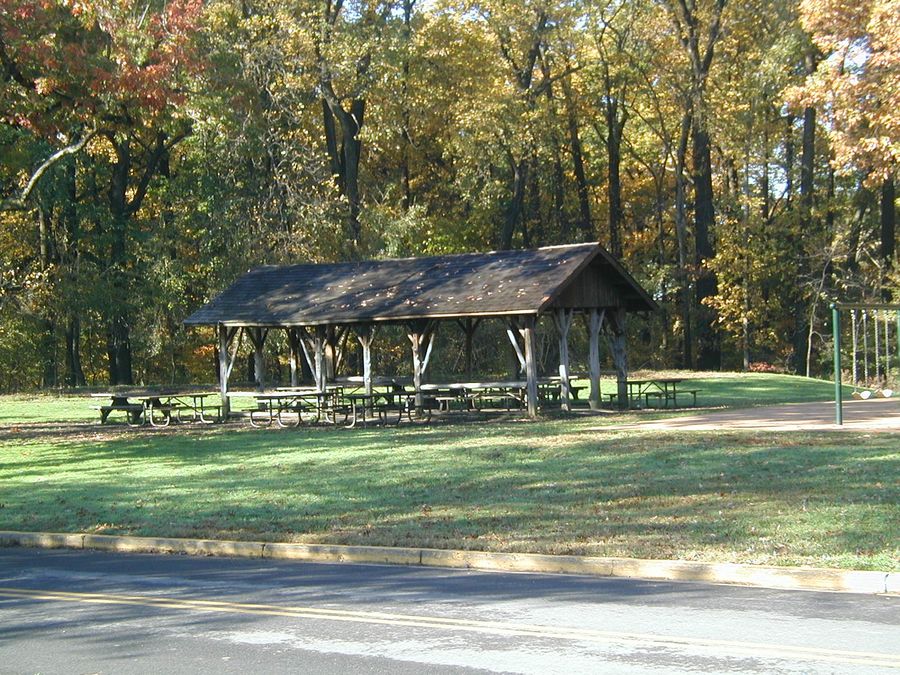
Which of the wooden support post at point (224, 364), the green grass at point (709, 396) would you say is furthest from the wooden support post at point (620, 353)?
the wooden support post at point (224, 364)

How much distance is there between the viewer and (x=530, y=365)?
26.5 metres

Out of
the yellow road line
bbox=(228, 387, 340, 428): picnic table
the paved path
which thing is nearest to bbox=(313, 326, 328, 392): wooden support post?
bbox=(228, 387, 340, 428): picnic table

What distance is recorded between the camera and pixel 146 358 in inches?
2175

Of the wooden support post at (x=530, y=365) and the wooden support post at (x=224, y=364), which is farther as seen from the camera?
the wooden support post at (x=224, y=364)

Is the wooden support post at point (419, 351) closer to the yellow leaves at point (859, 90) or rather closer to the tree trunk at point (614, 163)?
the yellow leaves at point (859, 90)

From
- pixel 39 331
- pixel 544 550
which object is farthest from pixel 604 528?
pixel 39 331

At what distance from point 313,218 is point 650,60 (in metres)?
17.0

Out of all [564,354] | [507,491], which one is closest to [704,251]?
[564,354]

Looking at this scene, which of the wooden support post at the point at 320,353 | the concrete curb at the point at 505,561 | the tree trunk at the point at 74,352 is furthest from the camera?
the tree trunk at the point at 74,352

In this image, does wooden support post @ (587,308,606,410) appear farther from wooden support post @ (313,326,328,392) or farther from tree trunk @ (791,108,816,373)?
tree trunk @ (791,108,816,373)

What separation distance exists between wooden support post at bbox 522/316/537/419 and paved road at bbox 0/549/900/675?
15.9m

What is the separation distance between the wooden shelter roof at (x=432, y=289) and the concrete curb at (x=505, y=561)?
14.1 m

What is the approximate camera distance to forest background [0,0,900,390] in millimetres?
Result: 42688

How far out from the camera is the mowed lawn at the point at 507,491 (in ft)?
37.1
